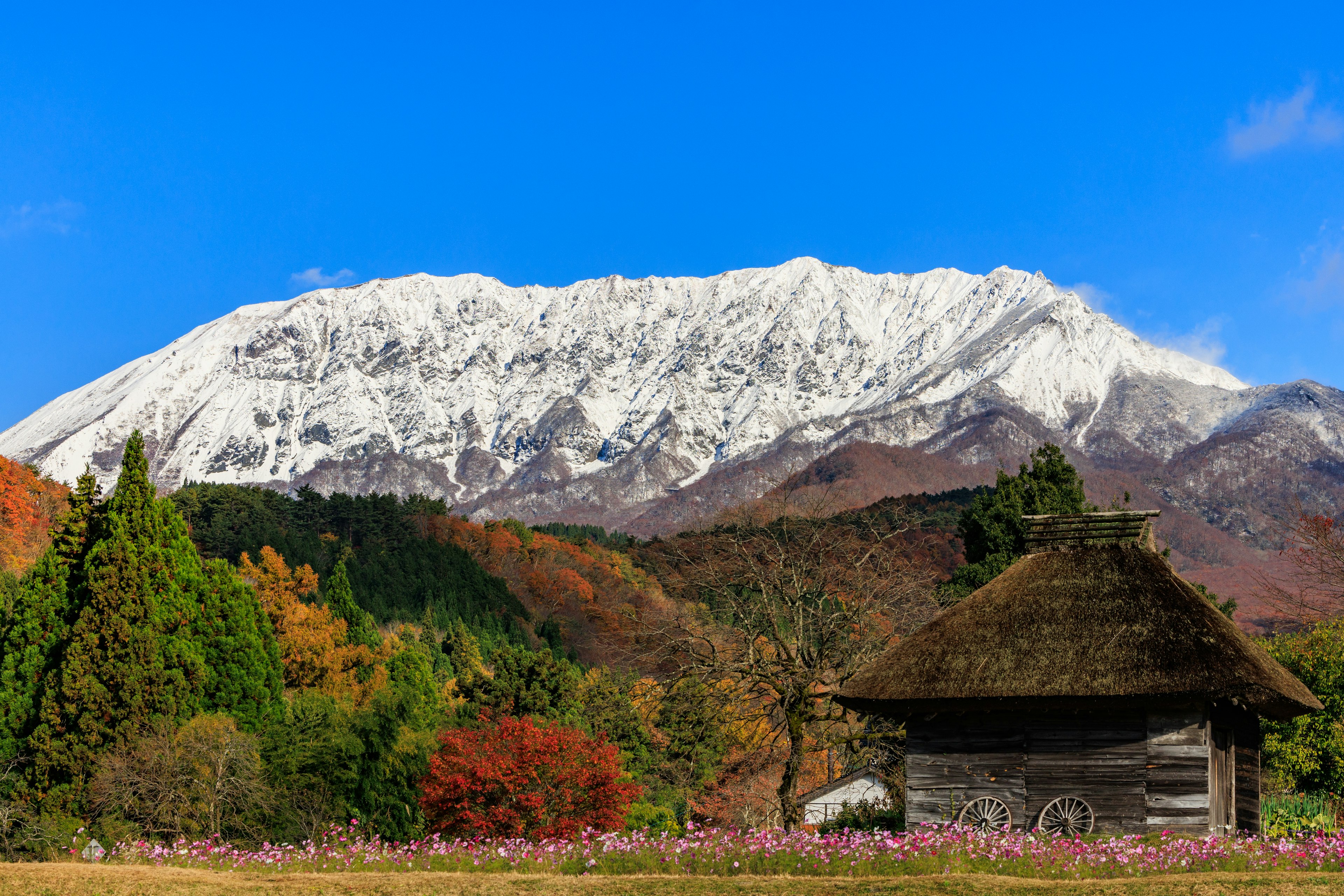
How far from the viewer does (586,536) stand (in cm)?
14488

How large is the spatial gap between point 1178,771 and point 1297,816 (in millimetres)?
4075

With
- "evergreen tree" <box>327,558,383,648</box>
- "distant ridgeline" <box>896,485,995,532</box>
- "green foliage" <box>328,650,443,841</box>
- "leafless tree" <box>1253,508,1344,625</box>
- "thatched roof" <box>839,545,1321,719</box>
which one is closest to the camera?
"thatched roof" <box>839,545,1321,719</box>

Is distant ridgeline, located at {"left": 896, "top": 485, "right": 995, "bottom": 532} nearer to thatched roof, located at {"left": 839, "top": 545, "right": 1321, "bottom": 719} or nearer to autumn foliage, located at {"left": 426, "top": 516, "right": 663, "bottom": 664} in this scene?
autumn foliage, located at {"left": 426, "top": 516, "right": 663, "bottom": 664}

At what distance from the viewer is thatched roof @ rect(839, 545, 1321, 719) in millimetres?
17656

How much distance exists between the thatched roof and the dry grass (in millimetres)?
4272

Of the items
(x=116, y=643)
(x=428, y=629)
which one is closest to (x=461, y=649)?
(x=428, y=629)

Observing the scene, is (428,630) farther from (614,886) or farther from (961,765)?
(614,886)

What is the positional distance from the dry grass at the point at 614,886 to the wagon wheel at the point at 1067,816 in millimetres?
4185

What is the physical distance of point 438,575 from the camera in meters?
85.6

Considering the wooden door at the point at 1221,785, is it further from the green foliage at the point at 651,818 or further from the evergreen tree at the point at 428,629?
the evergreen tree at the point at 428,629

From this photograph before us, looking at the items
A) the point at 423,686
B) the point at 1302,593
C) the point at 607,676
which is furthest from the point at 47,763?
the point at 1302,593

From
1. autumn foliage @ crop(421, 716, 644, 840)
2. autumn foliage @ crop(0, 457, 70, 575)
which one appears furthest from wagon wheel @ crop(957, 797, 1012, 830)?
autumn foliage @ crop(0, 457, 70, 575)

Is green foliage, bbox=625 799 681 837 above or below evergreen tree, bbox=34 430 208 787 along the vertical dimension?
below

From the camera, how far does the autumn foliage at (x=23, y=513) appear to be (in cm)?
5888
